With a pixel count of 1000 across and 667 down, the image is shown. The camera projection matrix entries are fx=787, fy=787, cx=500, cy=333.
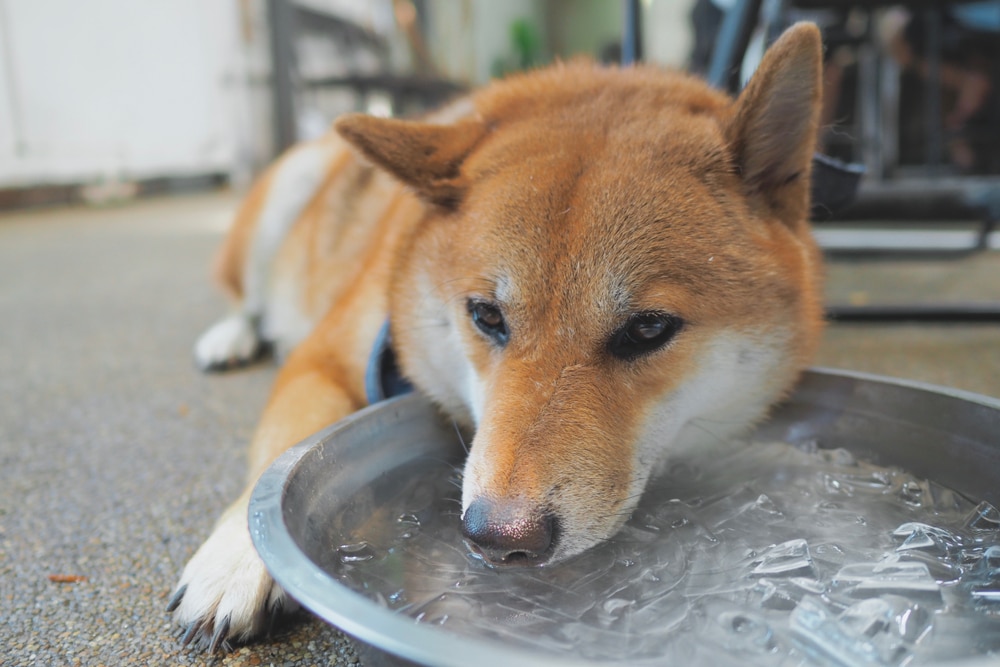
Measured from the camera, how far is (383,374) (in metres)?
1.45

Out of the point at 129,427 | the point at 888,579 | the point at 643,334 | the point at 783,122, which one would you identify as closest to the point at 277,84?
the point at 129,427

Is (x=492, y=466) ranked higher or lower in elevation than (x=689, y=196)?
lower

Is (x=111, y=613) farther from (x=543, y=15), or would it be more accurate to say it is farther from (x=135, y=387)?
(x=543, y=15)

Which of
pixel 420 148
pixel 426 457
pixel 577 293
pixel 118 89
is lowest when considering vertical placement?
pixel 426 457

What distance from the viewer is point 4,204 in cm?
614

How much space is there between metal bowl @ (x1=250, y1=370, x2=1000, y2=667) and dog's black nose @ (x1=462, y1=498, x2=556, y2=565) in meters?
0.18

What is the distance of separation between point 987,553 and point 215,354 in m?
1.98

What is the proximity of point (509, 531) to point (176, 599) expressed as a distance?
1.56ft

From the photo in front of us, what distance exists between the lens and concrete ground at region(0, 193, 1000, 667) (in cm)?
100

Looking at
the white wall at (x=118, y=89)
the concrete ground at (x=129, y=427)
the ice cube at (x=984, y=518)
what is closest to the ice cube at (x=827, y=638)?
the ice cube at (x=984, y=518)

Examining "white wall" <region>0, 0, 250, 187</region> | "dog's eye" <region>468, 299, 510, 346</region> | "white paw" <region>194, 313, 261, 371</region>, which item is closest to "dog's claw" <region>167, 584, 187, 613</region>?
"dog's eye" <region>468, 299, 510, 346</region>

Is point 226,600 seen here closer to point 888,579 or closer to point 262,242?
point 888,579

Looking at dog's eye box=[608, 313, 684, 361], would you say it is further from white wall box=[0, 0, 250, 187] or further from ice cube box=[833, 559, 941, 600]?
white wall box=[0, 0, 250, 187]

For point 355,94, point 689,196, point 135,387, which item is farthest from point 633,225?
point 355,94
